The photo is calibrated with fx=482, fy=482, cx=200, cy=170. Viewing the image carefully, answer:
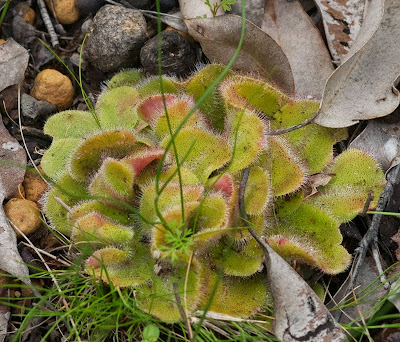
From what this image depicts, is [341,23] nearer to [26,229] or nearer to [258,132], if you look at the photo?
[258,132]

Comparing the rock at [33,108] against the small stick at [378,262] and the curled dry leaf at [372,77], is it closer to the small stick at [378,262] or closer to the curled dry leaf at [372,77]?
the curled dry leaf at [372,77]

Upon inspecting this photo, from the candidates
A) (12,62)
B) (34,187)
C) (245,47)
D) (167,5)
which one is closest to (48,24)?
(12,62)

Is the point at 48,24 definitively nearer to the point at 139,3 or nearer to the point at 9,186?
the point at 139,3

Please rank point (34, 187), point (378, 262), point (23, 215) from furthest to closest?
point (34, 187) → point (23, 215) → point (378, 262)

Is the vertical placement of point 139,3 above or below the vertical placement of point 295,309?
above

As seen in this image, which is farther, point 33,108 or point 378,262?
point 33,108

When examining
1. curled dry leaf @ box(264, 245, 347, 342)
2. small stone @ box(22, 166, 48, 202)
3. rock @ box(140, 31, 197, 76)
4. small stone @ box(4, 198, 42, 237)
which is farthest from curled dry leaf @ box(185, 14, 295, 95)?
small stone @ box(4, 198, 42, 237)
